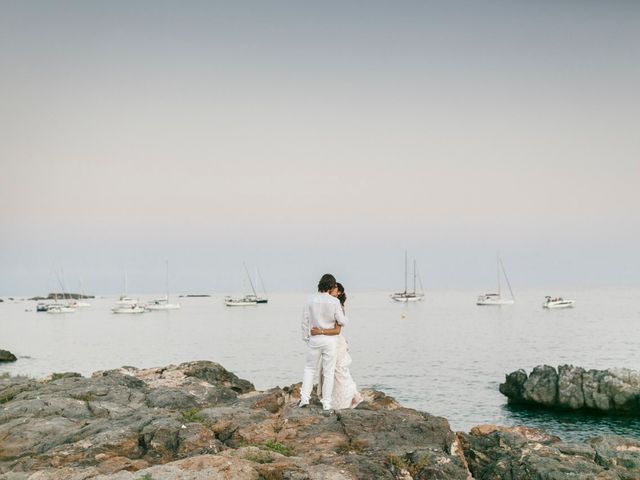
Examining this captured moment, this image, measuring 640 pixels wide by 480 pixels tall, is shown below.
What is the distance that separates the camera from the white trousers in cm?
1367

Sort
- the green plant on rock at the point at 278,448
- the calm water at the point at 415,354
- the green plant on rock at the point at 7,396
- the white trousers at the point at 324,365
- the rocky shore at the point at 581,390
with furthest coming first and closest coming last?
the calm water at the point at 415,354, the rocky shore at the point at 581,390, the green plant on rock at the point at 7,396, the white trousers at the point at 324,365, the green plant on rock at the point at 278,448

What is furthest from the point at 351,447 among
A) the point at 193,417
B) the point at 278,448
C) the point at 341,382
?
the point at 193,417

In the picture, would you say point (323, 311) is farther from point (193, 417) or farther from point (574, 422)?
point (574, 422)

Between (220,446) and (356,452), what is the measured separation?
2731 millimetres

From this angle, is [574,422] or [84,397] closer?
[84,397]

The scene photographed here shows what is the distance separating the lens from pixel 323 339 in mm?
13602

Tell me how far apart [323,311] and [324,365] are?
4.73 ft

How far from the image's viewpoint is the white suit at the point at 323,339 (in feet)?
43.9

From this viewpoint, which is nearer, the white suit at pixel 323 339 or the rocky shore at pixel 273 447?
the rocky shore at pixel 273 447

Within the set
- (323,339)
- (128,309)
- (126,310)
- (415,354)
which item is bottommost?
(126,310)

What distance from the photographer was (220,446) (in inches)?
436

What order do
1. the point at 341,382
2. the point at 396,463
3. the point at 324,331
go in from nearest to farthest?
1. the point at 396,463
2. the point at 324,331
3. the point at 341,382

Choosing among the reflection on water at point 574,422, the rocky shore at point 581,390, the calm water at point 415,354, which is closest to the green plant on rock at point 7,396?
the calm water at point 415,354

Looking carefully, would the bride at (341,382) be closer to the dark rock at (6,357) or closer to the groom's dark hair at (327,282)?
the groom's dark hair at (327,282)
